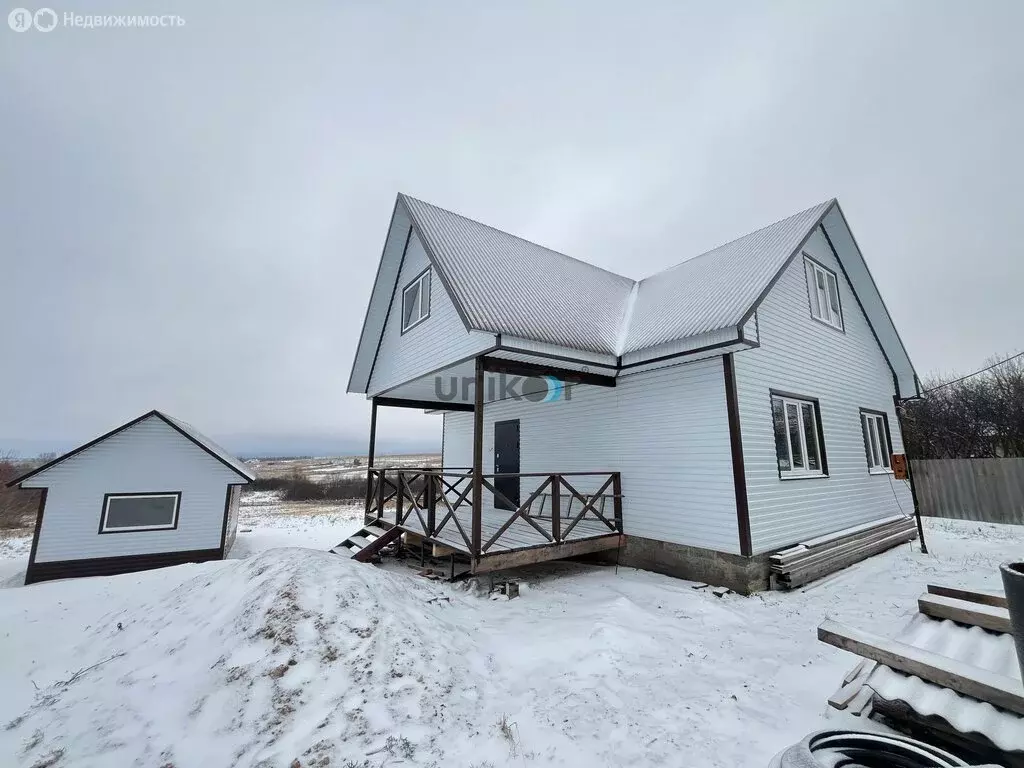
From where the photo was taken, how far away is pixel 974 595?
3.62m

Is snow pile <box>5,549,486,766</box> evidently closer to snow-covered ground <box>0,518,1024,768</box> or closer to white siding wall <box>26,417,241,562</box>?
snow-covered ground <box>0,518,1024,768</box>

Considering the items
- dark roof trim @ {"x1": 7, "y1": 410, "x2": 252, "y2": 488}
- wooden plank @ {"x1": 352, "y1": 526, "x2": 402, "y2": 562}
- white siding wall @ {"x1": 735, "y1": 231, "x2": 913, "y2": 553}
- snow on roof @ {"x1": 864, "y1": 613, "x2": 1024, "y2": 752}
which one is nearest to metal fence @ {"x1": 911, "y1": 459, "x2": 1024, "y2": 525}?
white siding wall @ {"x1": 735, "y1": 231, "x2": 913, "y2": 553}

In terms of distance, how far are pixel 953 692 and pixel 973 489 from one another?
1462 centimetres

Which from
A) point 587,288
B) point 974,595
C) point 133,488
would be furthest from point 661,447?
point 133,488

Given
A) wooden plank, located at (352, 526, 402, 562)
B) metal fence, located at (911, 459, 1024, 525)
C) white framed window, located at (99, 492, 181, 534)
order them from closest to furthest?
wooden plank, located at (352, 526, 402, 562) → metal fence, located at (911, 459, 1024, 525) → white framed window, located at (99, 492, 181, 534)

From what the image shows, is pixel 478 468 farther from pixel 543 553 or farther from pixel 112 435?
pixel 112 435

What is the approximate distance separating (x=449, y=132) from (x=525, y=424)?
24.0 meters

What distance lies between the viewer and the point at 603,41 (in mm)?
17719

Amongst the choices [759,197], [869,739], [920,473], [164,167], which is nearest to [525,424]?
[869,739]

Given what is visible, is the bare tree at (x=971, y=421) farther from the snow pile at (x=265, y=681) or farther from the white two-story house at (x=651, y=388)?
the snow pile at (x=265, y=681)

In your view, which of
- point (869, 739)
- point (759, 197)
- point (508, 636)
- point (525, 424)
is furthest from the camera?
point (759, 197)

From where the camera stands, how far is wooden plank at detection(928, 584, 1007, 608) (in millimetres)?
3395

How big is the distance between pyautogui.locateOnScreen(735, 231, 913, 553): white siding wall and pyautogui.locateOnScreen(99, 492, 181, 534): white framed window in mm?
15912

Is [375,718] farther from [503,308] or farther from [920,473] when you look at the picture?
[920,473]
